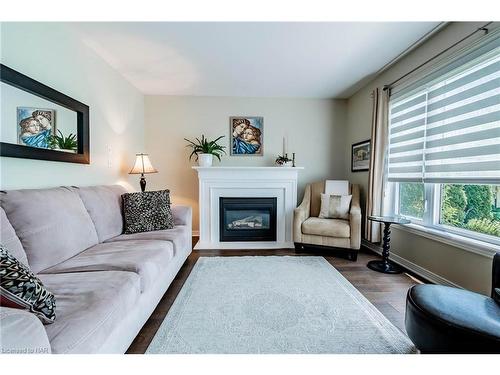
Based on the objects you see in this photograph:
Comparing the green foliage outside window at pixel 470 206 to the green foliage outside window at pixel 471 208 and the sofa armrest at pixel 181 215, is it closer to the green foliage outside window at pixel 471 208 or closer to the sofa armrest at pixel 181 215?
the green foliage outside window at pixel 471 208

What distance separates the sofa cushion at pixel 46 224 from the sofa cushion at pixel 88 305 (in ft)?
0.58

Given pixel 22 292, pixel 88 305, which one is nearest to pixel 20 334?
pixel 22 292

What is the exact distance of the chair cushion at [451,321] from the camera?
3.23ft

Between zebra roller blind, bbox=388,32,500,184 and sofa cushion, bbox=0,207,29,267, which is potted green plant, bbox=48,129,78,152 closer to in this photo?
sofa cushion, bbox=0,207,29,267

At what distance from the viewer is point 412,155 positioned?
2.48 metres

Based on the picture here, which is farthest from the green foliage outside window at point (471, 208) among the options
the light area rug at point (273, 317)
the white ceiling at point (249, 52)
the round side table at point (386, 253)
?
the white ceiling at point (249, 52)

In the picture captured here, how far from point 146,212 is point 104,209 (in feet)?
1.28

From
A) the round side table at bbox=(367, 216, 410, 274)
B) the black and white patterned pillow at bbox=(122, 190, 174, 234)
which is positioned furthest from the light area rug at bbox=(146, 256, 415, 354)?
the black and white patterned pillow at bbox=(122, 190, 174, 234)

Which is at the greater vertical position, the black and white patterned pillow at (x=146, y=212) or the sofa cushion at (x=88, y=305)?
the black and white patterned pillow at (x=146, y=212)

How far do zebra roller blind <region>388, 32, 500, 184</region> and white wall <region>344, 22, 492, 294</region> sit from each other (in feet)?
0.77

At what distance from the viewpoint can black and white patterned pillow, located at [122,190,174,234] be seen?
237 cm

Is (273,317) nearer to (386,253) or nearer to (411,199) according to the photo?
(386,253)

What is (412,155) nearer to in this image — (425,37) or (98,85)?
(425,37)
